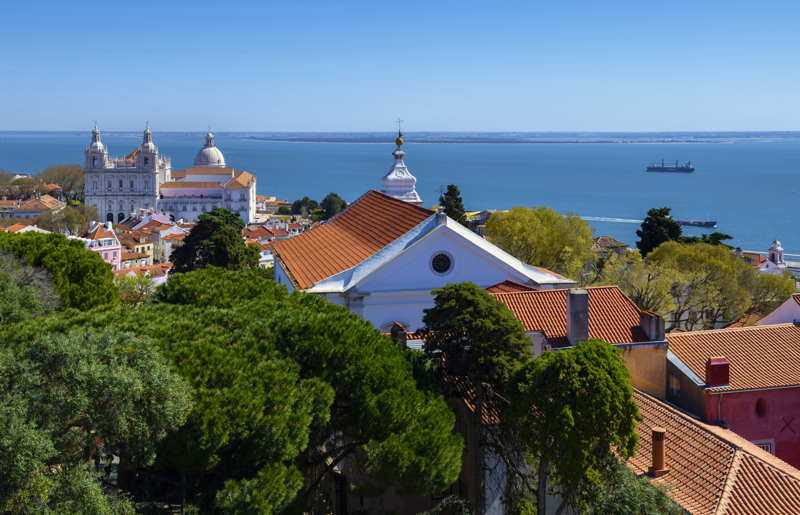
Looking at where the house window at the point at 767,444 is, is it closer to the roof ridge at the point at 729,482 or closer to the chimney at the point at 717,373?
the chimney at the point at 717,373

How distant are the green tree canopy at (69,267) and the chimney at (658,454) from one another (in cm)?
1285

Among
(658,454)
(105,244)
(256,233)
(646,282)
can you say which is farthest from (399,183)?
(256,233)

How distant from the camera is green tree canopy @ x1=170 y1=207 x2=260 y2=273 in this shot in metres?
34.3

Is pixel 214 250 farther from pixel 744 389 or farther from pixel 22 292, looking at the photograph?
pixel 744 389

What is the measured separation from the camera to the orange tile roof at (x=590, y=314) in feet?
49.3

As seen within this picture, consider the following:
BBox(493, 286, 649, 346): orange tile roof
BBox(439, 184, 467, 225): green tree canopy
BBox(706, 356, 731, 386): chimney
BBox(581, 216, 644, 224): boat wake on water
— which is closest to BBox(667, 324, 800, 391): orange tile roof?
BBox(706, 356, 731, 386): chimney

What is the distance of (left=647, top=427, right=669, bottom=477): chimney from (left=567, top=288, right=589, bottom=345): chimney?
2923mm

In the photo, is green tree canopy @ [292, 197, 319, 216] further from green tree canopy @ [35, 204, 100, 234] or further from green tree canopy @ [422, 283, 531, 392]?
green tree canopy @ [422, 283, 531, 392]

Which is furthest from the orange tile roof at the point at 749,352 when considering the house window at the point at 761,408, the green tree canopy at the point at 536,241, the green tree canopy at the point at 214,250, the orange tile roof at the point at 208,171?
the orange tile roof at the point at 208,171

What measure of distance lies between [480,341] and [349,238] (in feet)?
35.5

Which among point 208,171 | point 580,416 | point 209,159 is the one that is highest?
point 209,159

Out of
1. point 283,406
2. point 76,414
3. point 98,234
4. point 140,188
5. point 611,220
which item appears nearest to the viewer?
point 76,414

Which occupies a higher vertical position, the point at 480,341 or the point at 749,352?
the point at 480,341

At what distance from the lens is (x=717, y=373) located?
45.1ft
